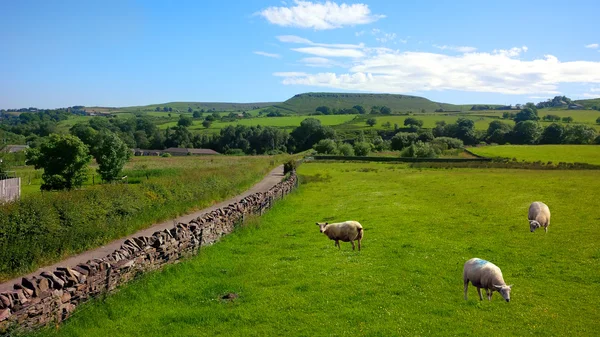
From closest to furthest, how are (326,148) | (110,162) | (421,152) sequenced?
(110,162) → (421,152) → (326,148)

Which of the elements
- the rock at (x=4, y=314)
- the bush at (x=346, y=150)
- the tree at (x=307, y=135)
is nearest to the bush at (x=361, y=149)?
the bush at (x=346, y=150)

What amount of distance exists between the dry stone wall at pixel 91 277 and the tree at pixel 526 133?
392 ft

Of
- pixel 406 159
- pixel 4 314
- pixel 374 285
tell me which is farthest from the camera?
pixel 406 159


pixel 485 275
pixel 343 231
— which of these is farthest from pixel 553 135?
pixel 485 275

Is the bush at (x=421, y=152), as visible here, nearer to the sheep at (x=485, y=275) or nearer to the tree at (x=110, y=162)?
the tree at (x=110, y=162)

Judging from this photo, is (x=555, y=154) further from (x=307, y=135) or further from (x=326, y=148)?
(x=307, y=135)

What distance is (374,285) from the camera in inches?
505

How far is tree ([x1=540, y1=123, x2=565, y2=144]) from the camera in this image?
374ft

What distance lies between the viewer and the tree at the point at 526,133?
120m

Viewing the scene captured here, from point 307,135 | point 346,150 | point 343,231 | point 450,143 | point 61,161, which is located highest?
point 343,231

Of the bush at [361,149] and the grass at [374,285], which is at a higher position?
the grass at [374,285]

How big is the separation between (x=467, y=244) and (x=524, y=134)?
118 m

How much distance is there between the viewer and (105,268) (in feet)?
42.3

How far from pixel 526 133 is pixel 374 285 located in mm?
124217
